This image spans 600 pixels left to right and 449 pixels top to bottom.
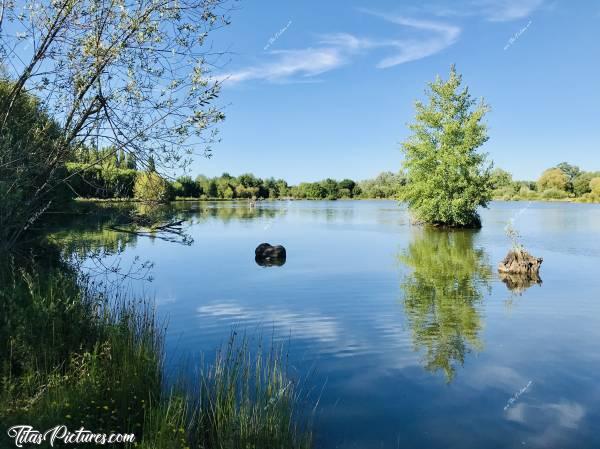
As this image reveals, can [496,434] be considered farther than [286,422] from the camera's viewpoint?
Yes

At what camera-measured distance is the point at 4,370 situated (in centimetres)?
573

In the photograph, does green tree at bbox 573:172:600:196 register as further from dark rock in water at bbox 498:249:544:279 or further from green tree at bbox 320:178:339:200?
dark rock in water at bbox 498:249:544:279

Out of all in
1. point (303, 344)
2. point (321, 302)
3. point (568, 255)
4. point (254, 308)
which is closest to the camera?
point (303, 344)

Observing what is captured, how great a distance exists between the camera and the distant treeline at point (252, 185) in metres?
7.72

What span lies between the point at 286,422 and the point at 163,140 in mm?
4605

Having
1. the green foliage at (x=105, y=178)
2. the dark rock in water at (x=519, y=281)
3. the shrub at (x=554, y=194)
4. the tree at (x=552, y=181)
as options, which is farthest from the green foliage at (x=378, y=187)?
the green foliage at (x=105, y=178)

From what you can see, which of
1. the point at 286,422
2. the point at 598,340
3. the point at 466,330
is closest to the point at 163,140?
the point at 286,422

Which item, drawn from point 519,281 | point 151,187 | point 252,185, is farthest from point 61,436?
point 252,185

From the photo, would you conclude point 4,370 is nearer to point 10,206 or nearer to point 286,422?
point 10,206

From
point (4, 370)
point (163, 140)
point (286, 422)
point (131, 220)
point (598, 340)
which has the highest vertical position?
point (163, 140)

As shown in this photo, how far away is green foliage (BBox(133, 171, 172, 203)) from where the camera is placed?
7.48 meters

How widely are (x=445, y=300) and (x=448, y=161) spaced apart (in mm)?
29375

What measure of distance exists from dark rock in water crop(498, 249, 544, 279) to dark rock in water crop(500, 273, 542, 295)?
6.8 inches

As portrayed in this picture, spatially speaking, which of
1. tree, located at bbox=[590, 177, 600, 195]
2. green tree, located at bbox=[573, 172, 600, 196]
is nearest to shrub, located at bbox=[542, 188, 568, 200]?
green tree, located at bbox=[573, 172, 600, 196]
